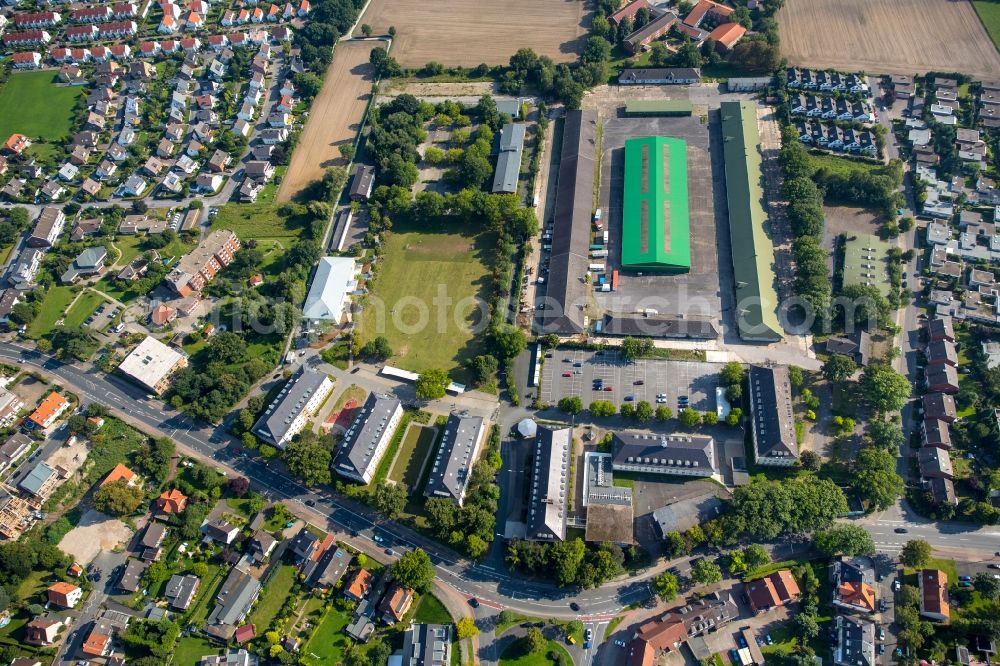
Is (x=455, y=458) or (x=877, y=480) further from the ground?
(x=877, y=480)

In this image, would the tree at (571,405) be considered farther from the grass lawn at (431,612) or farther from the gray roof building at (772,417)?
the grass lawn at (431,612)

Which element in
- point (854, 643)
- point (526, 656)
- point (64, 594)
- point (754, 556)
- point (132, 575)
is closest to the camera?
point (854, 643)

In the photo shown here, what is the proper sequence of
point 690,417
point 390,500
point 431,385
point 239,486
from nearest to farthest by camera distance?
point 390,500, point 690,417, point 239,486, point 431,385

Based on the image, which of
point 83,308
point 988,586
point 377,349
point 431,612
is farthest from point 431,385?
point 988,586

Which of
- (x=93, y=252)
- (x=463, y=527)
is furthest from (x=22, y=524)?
(x=463, y=527)

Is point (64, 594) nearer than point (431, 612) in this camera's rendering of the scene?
No

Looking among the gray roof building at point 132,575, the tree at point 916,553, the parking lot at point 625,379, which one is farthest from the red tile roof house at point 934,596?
the gray roof building at point 132,575

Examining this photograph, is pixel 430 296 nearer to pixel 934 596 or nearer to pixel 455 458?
pixel 455 458
